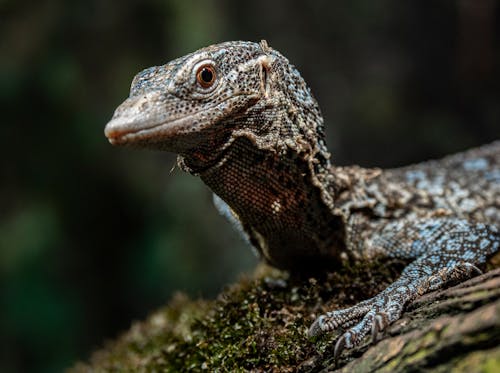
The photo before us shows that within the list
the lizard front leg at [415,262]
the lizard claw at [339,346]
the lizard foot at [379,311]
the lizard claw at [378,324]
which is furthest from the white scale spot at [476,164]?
the lizard claw at [339,346]

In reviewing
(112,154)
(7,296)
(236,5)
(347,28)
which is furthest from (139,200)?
(347,28)

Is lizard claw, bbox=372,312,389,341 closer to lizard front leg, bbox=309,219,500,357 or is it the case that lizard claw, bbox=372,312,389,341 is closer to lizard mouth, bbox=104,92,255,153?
lizard front leg, bbox=309,219,500,357

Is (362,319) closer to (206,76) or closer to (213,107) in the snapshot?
(213,107)

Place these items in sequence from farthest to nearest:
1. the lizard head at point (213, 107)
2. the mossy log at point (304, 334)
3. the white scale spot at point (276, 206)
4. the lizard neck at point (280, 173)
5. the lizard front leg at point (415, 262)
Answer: the white scale spot at point (276, 206) → the lizard neck at point (280, 173) → the lizard head at point (213, 107) → the lizard front leg at point (415, 262) → the mossy log at point (304, 334)

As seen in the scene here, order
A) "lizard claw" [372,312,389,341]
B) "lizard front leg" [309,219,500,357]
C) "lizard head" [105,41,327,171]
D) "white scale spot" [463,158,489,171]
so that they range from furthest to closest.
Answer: "white scale spot" [463,158,489,171]
"lizard head" [105,41,327,171]
"lizard front leg" [309,219,500,357]
"lizard claw" [372,312,389,341]

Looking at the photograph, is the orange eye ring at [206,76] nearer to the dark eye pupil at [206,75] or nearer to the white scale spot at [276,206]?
the dark eye pupil at [206,75]

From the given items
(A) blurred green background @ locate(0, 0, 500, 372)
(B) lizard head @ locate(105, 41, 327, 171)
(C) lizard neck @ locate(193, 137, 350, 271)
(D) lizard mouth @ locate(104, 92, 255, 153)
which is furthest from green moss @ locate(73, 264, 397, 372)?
(A) blurred green background @ locate(0, 0, 500, 372)
